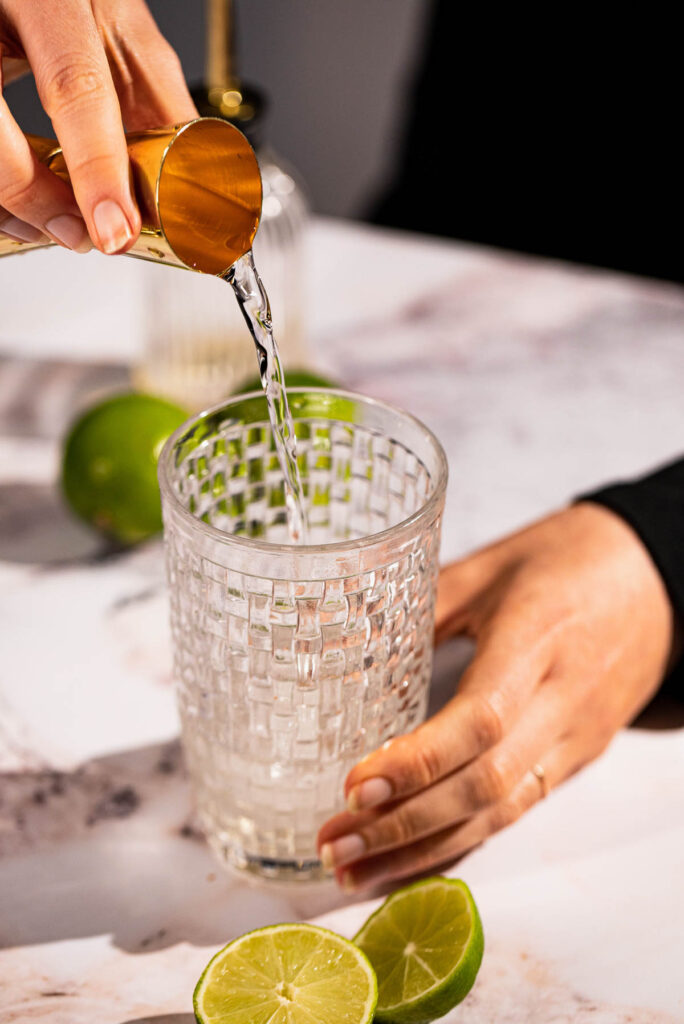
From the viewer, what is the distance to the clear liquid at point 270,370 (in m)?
0.68

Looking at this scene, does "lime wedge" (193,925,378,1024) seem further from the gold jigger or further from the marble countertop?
the gold jigger

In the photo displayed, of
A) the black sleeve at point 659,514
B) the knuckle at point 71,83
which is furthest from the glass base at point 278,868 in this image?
the knuckle at point 71,83

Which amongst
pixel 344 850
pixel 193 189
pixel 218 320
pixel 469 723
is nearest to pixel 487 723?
pixel 469 723

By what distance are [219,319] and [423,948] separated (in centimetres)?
85

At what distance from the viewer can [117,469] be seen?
99 centimetres

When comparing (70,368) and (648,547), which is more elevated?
(648,547)

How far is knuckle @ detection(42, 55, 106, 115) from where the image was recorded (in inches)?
23.4

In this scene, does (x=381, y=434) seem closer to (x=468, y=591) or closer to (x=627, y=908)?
(x=468, y=591)

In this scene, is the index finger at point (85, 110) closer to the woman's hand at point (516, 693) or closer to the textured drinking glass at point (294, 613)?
the textured drinking glass at point (294, 613)

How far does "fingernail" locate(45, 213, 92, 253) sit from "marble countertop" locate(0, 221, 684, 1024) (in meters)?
0.38

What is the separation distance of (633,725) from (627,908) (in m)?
0.18

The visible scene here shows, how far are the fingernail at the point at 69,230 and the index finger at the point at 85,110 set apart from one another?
0.03 metres

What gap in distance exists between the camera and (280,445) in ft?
2.28

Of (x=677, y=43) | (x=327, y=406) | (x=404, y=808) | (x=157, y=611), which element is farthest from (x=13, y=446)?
(x=677, y=43)
